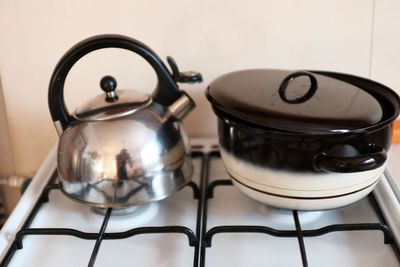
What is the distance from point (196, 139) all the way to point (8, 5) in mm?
428

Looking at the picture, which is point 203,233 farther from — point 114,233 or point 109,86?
point 109,86

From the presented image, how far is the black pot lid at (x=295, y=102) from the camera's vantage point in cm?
58

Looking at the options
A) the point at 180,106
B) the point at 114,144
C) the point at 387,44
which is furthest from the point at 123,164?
the point at 387,44

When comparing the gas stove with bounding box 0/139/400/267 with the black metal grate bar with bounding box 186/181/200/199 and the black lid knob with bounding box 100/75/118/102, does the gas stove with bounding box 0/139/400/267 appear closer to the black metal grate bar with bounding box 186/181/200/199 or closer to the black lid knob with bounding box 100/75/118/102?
the black metal grate bar with bounding box 186/181/200/199

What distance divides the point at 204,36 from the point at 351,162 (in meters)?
0.41

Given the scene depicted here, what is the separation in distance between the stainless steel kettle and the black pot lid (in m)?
0.09

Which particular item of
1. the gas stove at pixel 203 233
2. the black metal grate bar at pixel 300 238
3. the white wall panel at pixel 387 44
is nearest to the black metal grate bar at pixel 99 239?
the gas stove at pixel 203 233

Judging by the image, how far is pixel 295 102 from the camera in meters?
0.64

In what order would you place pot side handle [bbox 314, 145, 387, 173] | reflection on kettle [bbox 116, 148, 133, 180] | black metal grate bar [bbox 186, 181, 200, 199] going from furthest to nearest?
1. black metal grate bar [bbox 186, 181, 200, 199]
2. reflection on kettle [bbox 116, 148, 133, 180]
3. pot side handle [bbox 314, 145, 387, 173]

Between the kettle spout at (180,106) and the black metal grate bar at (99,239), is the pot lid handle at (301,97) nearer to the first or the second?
the kettle spout at (180,106)

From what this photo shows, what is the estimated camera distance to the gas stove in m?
0.63

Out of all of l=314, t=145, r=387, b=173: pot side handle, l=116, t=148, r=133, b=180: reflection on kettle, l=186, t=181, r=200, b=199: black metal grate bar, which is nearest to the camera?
l=314, t=145, r=387, b=173: pot side handle

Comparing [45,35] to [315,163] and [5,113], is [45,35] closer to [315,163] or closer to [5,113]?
[5,113]

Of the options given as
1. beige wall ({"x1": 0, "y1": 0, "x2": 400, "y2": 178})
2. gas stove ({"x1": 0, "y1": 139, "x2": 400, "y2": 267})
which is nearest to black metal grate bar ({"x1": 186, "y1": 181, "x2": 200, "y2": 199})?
gas stove ({"x1": 0, "y1": 139, "x2": 400, "y2": 267})
